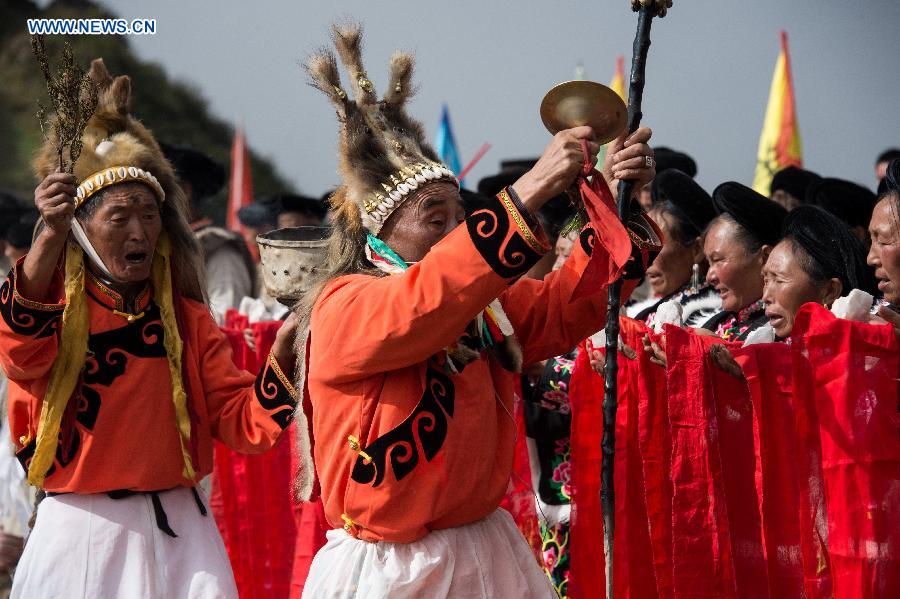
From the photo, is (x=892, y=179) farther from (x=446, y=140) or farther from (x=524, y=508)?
(x=446, y=140)

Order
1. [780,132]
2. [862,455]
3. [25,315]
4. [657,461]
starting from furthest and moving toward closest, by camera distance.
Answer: [780,132] < [657,461] < [25,315] < [862,455]

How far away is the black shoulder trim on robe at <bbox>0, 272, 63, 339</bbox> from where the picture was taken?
390 cm

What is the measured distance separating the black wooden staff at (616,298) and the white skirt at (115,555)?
4.40 ft

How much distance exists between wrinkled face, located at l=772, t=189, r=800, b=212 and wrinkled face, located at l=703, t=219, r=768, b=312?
1715 mm

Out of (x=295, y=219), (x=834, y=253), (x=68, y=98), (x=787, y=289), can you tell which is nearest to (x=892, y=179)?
(x=834, y=253)

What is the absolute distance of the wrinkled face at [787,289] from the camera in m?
4.19

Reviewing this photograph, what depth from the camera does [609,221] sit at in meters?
3.11

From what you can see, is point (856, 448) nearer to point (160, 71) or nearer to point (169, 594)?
point (169, 594)

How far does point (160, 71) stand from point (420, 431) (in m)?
23.7

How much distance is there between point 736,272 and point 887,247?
1171mm

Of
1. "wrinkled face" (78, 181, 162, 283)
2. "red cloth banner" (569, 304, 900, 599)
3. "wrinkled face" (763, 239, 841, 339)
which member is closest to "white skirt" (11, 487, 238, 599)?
"wrinkled face" (78, 181, 162, 283)

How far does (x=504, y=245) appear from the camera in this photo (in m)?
2.97

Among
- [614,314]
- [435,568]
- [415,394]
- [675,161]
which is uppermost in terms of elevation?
[675,161]

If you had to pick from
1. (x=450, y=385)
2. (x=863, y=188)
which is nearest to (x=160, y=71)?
(x=863, y=188)
